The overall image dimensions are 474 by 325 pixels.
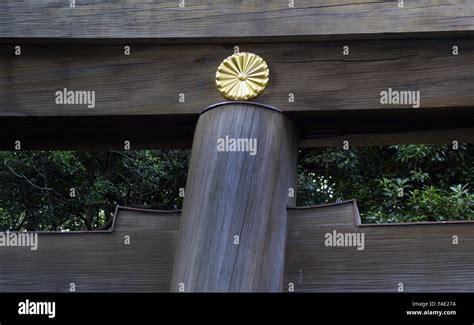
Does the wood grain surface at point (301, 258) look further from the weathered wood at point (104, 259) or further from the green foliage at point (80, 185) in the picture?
the green foliage at point (80, 185)

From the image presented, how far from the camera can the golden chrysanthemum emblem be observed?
7.42ft

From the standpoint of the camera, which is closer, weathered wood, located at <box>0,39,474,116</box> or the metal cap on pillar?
the metal cap on pillar

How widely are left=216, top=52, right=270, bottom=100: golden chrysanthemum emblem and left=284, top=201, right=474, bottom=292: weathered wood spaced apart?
384 millimetres

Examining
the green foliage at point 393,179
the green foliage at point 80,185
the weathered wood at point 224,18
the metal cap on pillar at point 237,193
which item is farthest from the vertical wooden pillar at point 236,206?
the green foliage at point 80,185

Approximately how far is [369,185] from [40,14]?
589 centimetres

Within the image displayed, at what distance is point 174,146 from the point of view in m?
2.63

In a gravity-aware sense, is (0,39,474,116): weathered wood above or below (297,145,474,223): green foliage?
below

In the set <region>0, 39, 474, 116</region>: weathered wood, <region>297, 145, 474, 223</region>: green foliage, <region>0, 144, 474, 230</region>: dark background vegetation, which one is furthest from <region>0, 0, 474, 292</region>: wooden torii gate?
<region>0, 144, 474, 230</region>: dark background vegetation

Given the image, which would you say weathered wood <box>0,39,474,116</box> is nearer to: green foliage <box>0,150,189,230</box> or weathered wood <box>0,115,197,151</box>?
weathered wood <box>0,115,197,151</box>

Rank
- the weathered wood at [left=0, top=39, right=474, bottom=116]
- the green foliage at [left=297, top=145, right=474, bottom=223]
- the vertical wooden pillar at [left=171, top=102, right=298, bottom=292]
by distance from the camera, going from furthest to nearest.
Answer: the green foliage at [left=297, top=145, right=474, bottom=223], the weathered wood at [left=0, top=39, right=474, bottom=116], the vertical wooden pillar at [left=171, top=102, right=298, bottom=292]

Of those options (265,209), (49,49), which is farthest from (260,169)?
(49,49)

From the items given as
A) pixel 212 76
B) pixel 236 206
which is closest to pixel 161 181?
pixel 212 76

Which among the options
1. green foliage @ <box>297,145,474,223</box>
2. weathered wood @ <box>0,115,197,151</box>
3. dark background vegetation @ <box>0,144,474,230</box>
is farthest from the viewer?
dark background vegetation @ <box>0,144,474,230</box>
